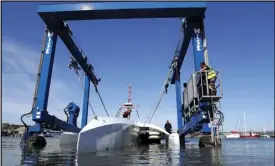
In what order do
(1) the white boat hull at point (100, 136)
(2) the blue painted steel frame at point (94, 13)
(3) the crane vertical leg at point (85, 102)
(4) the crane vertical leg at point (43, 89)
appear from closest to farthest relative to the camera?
(1) the white boat hull at point (100, 136) → (4) the crane vertical leg at point (43, 89) → (2) the blue painted steel frame at point (94, 13) → (3) the crane vertical leg at point (85, 102)

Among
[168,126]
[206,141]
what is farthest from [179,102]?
[206,141]

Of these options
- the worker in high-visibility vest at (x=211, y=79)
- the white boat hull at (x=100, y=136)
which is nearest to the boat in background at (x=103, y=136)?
the white boat hull at (x=100, y=136)

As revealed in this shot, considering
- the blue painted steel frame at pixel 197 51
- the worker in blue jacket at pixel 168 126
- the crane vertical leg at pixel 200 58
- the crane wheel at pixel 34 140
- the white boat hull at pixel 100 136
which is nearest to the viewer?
the white boat hull at pixel 100 136

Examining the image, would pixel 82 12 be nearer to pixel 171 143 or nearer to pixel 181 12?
pixel 181 12

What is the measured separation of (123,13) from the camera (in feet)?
51.1

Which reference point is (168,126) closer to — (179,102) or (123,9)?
(179,102)

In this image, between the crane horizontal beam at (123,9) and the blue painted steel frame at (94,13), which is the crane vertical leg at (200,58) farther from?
the crane horizontal beam at (123,9)

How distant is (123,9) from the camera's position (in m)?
15.3

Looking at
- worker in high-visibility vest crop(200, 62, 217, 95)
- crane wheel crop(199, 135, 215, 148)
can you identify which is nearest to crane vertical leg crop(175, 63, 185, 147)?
crane wheel crop(199, 135, 215, 148)

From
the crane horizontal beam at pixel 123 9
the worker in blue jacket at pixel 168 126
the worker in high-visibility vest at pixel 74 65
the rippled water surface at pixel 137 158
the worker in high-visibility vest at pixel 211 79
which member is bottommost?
the rippled water surface at pixel 137 158

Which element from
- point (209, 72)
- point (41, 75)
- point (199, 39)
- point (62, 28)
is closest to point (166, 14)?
point (199, 39)

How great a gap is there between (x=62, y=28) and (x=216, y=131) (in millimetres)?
10851

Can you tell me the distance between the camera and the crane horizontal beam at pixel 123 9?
15.0 metres

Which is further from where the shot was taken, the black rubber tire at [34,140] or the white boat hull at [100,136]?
the black rubber tire at [34,140]
